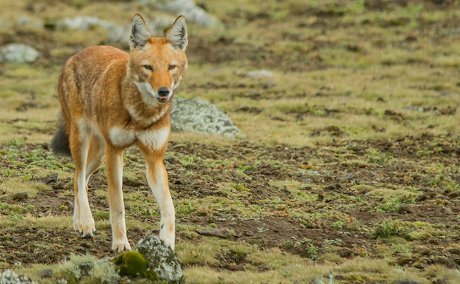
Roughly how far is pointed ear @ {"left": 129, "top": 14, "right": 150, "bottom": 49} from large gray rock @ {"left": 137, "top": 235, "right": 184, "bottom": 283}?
2.33 m

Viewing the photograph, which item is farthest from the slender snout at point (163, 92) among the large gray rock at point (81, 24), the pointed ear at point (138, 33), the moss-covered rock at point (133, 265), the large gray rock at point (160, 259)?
the large gray rock at point (81, 24)

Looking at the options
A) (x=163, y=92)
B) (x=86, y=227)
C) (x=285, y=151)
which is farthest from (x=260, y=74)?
(x=163, y=92)

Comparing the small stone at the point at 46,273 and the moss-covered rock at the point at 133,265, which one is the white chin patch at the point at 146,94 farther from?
the small stone at the point at 46,273

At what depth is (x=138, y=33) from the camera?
10.7 meters

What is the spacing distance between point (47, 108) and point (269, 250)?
15.6m

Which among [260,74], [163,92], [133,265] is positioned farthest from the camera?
[260,74]

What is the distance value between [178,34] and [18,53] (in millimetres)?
24449

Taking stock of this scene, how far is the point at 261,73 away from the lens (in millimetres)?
30469

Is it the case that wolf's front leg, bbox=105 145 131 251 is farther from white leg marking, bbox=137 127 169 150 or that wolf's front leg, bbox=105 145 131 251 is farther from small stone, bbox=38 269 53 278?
small stone, bbox=38 269 53 278

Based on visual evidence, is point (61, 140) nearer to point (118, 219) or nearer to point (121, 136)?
point (118, 219)

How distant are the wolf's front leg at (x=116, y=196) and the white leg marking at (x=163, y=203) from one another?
0.43 meters

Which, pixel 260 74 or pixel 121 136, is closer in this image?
pixel 121 136

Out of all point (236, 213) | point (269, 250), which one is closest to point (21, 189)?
point (236, 213)

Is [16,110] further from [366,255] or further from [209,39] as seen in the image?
[366,255]
